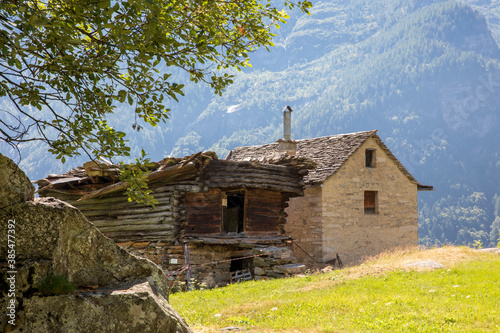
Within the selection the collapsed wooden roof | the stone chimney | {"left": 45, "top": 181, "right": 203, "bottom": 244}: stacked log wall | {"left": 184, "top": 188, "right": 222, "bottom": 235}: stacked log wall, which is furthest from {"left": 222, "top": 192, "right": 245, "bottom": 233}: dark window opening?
{"left": 45, "top": 181, "right": 203, "bottom": 244}: stacked log wall

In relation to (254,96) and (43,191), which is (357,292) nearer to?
(43,191)

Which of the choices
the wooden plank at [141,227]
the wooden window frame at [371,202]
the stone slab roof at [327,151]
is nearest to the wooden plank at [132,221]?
the wooden plank at [141,227]

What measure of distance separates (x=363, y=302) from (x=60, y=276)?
646 cm

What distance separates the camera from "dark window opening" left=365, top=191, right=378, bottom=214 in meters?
22.6

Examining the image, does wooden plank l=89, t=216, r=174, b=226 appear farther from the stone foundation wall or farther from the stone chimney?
the stone chimney

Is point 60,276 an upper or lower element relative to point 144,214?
lower

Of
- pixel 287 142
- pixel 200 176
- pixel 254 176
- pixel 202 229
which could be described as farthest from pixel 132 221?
pixel 287 142

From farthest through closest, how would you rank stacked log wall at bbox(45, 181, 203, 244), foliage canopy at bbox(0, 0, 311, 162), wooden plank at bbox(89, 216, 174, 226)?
1. wooden plank at bbox(89, 216, 174, 226)
2. stacked log wall at bbox(45, 181, 203, 244)
3. foliage canopy at bbox(0, 0, 311, 162)

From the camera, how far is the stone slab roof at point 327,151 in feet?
68.9

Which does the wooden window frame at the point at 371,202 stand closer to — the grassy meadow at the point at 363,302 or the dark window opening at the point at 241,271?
the dark window opening at the point at 241,271

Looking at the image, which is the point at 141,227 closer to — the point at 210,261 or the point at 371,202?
the point at 210,261

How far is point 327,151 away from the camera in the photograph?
22859 millimetres

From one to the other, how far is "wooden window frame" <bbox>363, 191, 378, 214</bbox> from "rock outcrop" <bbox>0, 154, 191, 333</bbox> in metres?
19.2

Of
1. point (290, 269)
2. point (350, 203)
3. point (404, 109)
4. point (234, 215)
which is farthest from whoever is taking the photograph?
point (404, 109)
